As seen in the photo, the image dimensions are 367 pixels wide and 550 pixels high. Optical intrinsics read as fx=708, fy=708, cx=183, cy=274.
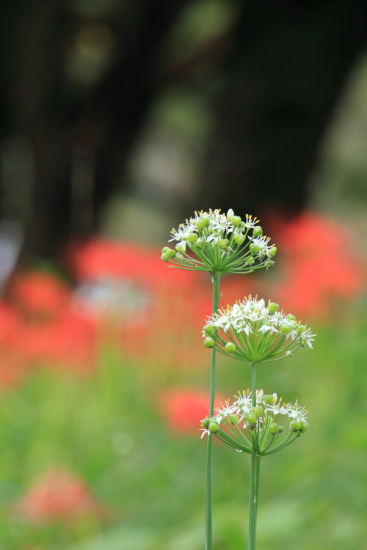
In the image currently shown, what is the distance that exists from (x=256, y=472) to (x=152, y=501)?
1.77m

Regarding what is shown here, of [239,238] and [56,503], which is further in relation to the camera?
[56,503]

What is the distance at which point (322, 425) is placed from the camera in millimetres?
2492

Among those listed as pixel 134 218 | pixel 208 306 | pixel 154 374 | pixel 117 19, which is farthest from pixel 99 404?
pixel 134 218

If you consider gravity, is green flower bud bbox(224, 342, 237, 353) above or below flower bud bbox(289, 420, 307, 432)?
above

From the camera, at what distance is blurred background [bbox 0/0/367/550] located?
1.83 m

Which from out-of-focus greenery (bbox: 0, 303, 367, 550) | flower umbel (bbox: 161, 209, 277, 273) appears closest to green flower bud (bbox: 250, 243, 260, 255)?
flower umbel (bbox: 161, 209, 277, 273)

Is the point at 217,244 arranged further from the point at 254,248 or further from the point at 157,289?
the point at 157,289

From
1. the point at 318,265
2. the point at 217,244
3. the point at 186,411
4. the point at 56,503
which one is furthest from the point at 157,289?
the point at 217,244

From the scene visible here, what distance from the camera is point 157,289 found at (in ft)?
8.93

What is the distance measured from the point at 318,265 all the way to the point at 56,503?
130 cm

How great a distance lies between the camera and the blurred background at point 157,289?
183 centimetres

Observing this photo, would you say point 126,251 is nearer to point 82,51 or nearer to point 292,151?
point 292,151

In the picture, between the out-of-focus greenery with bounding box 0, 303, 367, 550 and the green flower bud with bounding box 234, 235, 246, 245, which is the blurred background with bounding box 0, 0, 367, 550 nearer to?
the out-of-focus greenery with bounding box 0, 303, 367, 550

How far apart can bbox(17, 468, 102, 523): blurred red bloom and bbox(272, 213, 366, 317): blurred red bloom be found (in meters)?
1.20
